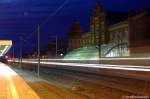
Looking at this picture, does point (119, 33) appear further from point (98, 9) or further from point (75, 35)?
point (75, 35)

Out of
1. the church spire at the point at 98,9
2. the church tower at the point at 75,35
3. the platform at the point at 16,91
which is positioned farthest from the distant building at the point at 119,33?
the platform at the point at 16,91

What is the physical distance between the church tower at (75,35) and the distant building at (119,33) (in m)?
9.13

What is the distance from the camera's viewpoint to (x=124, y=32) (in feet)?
270

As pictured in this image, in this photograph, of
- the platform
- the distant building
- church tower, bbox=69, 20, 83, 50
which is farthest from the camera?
church tower, bbox=69, 20, 83, 50

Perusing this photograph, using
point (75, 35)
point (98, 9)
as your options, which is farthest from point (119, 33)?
point (75, 35)

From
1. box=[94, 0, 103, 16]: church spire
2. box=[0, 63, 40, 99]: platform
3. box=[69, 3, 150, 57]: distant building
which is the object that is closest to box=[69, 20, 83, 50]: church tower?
box=[69, 3, 150, 57]: distant building

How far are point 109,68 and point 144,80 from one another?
17433 mm

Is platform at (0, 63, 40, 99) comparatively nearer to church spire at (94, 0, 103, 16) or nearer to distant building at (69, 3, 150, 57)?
distant building at (69, 3, 150, 57)

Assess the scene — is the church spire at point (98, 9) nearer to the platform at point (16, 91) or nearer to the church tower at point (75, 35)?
the church tower at point (75, 35)

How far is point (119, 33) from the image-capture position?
3332 inches

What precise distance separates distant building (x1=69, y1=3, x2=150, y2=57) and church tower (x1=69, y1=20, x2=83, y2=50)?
913 centimetres

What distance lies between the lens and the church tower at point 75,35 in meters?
129

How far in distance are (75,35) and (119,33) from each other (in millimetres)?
50031

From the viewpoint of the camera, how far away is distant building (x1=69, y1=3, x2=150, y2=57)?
6727 centimetres
